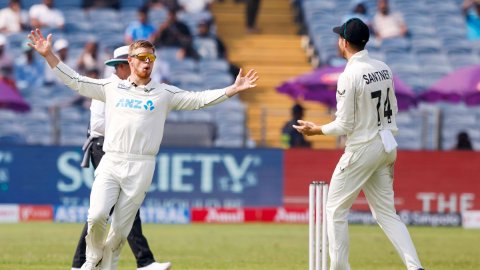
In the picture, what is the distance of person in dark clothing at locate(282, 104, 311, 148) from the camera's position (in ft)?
72.4

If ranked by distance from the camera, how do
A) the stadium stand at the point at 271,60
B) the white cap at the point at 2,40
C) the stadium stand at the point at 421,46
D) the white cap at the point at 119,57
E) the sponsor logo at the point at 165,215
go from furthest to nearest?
1. the stadium stand at the point at 421,46
2. the white cap at the point at 2,40
3. the stadium stand at the point at 271,60
4. the sponsor logo at the point at 165,215
5. the white cap at the point at 119,57

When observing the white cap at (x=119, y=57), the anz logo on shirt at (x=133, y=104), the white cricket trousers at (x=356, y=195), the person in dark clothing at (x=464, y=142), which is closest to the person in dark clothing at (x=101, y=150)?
the white cap at (x=119, y=57)

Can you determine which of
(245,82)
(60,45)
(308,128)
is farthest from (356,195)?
(60,45)

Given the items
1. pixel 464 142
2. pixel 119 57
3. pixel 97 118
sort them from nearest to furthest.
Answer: pixel 119 57 → pixel 97 118 → pixel 464 142

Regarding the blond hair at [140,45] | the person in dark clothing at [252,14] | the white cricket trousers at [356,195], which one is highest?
the person in dark clothing at [252,14]

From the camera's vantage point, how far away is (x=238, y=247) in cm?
1575

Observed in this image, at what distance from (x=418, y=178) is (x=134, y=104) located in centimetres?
1247

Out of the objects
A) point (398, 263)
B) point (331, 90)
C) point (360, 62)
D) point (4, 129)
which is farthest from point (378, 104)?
point (4, 129)

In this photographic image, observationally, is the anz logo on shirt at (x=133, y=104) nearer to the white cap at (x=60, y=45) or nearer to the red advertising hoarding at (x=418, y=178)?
the red advertising hoarding at (x=418, y=178)

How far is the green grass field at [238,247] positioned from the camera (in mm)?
13273

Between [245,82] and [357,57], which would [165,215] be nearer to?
[245,82]

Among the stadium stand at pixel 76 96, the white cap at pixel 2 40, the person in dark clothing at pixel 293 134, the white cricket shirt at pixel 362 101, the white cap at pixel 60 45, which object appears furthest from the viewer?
the white cap at pixel 2 40

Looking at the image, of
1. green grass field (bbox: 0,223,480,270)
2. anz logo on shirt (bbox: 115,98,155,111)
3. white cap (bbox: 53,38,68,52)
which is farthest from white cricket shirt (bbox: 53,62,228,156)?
white cap (bbox: 53,38,68,52)

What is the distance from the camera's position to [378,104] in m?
10.1
